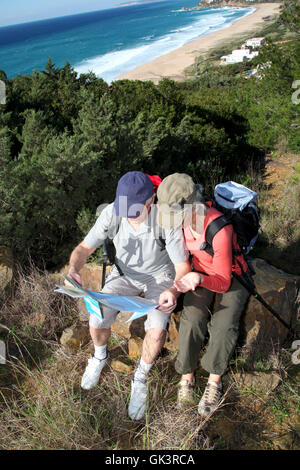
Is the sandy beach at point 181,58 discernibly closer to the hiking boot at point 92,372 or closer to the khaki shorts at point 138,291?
the khaki shorts at point 138,291

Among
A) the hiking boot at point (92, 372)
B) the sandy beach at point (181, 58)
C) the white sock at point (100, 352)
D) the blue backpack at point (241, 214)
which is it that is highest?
the sandy beach at point (181, 58)

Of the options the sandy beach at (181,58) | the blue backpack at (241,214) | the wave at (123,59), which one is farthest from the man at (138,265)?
the wave at (123,59)

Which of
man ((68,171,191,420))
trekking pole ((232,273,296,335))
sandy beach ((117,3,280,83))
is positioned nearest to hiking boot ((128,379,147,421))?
man ((68,171,191,420))

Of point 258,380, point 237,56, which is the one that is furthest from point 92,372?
point 237,56

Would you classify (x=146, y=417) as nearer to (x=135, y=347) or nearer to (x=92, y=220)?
(x=135, y=347)

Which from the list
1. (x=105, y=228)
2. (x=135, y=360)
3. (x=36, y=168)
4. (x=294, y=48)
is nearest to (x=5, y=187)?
(x=36, y=168)

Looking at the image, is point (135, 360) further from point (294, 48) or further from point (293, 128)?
point (294, 48)

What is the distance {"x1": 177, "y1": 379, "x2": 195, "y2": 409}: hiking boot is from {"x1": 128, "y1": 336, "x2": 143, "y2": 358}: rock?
48 centimetres

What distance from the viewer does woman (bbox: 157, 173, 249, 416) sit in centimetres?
218

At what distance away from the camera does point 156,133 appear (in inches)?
214

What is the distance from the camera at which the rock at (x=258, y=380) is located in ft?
7.77

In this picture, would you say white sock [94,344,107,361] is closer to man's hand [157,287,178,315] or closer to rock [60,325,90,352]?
rock [60,325,90,352]

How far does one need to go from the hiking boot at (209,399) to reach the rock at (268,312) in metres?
0.43

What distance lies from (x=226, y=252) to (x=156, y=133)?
3.69m
